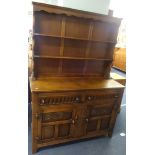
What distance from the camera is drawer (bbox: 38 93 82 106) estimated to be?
1690mm

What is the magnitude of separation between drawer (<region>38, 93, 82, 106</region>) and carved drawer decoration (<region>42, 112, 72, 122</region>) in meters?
0.13

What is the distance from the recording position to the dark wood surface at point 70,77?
1767 mm

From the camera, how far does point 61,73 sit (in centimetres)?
211

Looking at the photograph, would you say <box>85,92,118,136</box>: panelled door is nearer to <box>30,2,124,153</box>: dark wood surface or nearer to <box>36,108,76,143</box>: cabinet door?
<box>30,2,124,153</box>: dark wood surface

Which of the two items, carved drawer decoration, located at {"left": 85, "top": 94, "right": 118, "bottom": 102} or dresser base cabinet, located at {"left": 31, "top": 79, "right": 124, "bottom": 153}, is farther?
carved drawer decoration, located at {"left": 85, "top": 94, "right": 118, "bottom": 102}

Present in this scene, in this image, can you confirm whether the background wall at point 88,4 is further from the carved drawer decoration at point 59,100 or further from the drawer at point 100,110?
the drawer at point 100,110

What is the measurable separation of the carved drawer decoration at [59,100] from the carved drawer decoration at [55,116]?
141 millimetres

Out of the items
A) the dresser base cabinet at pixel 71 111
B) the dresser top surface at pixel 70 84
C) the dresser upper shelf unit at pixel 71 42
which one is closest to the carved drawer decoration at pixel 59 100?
the dresser base cabinet at pixel 71 111

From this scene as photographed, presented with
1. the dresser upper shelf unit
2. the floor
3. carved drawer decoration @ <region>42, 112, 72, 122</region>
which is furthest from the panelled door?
the dresser upper shelf unit
